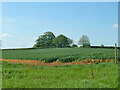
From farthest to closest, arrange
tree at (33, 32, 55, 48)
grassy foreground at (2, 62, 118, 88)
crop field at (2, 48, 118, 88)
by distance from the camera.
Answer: tree at (33, 32, 55, 48)
crop field at (2, 48, 118, 88)
grassy foreground at (2, 62, 118, 88)

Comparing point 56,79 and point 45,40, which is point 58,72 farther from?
point 45,40

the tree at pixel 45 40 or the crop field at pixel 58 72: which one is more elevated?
the tree at pixel 45 40

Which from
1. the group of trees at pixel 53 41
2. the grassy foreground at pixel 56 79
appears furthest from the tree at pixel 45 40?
the grassy foreground at pixel 56 79

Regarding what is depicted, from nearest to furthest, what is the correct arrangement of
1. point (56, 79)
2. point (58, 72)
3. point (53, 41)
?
point (56, 79) → point (58, 72) → point (53, 41)

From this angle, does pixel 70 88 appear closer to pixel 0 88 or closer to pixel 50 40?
pixel 0 88

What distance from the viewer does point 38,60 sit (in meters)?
19.8

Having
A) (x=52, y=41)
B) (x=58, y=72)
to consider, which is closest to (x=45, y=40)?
(x=52, y=41)

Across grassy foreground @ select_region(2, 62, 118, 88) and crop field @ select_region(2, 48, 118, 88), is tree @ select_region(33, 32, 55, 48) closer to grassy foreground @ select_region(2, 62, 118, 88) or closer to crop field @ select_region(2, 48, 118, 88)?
crop field @ select_region(2, 48, 118, 88)

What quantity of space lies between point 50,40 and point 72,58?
6.18 meters

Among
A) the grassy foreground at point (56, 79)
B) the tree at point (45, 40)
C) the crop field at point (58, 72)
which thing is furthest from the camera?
the tree at point (45, 40)

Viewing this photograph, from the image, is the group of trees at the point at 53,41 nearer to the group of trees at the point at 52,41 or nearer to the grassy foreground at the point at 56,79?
the group of trees at the point at 52,41

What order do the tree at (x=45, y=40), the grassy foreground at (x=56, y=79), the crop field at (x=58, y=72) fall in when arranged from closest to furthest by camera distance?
the grassy foreground at (x=56, y=79)
the crop field at (x=58, y=72)
the tree at (x=45, y=40)

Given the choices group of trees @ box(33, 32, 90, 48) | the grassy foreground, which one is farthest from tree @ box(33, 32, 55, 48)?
the grassy foreground

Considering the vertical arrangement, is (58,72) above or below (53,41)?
below
